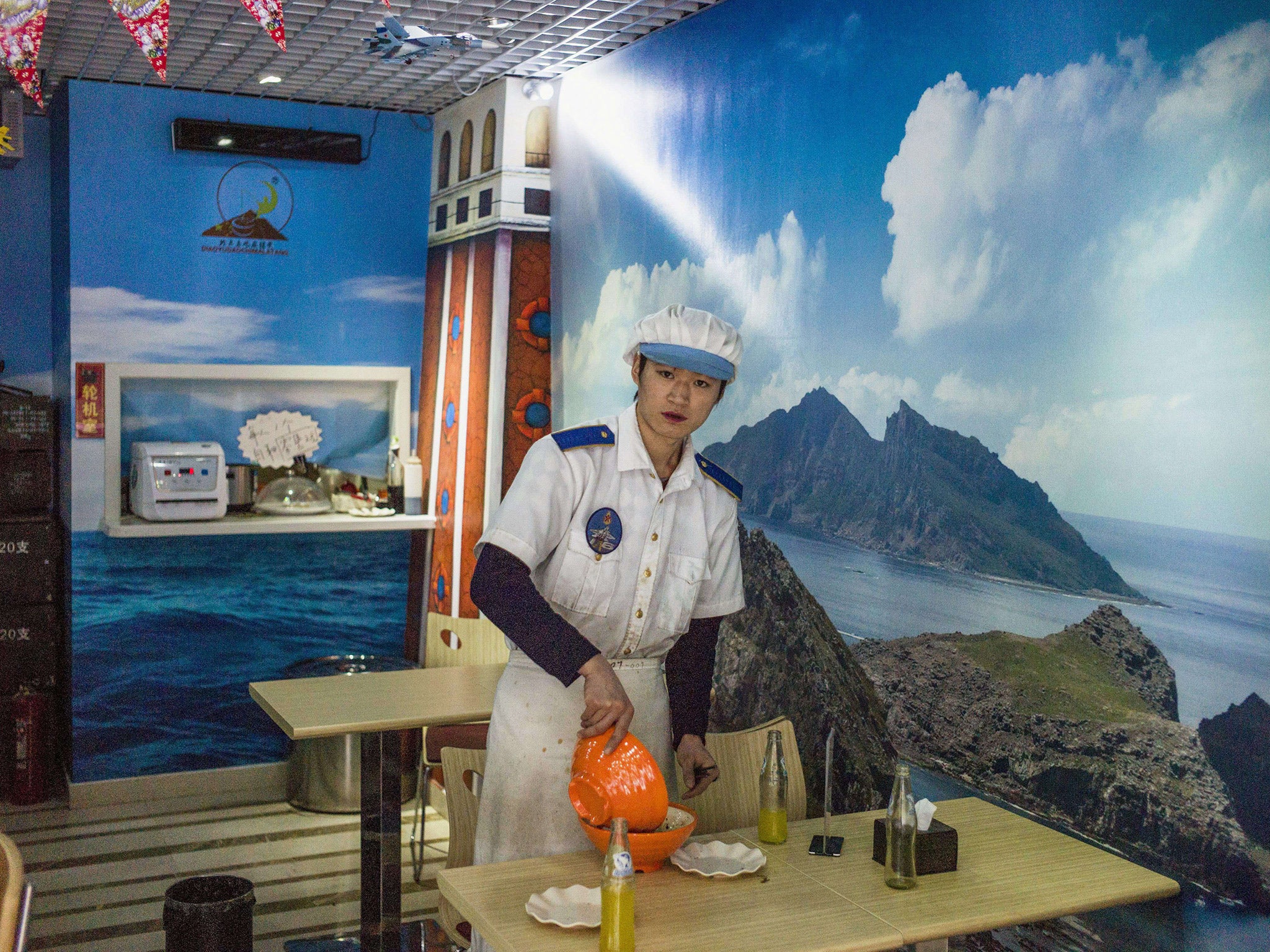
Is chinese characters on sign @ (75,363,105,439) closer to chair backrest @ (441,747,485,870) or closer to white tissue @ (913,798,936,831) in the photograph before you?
chair backrest @ (441,747,485,870)

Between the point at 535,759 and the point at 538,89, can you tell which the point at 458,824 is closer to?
the point at 535,759

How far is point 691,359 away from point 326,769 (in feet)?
11.6

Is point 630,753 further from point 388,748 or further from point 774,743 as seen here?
point 388,748

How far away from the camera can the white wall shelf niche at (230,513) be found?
203 inches

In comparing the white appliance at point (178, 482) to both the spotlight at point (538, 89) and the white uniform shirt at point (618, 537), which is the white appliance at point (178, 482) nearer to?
the spotlight at point (538, 89)

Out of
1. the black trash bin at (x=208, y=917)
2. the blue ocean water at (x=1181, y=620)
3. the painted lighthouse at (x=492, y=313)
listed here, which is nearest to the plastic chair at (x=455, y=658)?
the painted lighthouse at (x=492, y=313)

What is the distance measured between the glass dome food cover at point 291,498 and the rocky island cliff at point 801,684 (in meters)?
2.37

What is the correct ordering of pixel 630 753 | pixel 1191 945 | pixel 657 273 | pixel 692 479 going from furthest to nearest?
pixel 657 273, pixel 692 479, pixel 1191 945, pixel 630 753

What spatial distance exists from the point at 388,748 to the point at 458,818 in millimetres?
537

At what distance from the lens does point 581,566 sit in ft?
8.43

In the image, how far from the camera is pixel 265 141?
5.42 metres

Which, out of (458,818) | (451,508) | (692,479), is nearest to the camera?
(692,479)

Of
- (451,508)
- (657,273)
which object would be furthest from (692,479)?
(451,508)

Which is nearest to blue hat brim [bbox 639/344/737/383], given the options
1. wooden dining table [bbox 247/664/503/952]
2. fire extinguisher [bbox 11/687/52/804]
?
wooden dining table [bbox 247/664/503/952]
